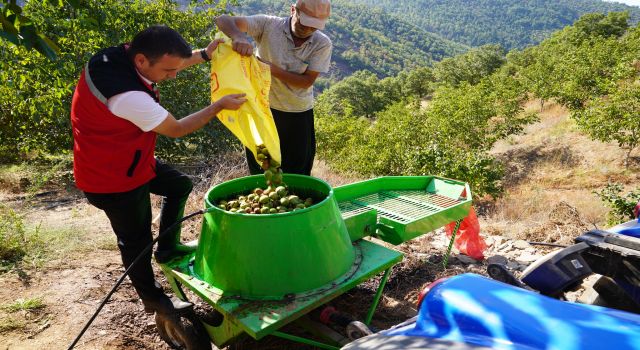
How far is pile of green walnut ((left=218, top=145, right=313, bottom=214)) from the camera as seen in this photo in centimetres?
249

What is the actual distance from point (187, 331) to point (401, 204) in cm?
190

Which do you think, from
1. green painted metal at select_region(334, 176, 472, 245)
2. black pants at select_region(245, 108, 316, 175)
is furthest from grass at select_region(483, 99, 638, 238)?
black pants at select_region(245, 108, 316, 175)

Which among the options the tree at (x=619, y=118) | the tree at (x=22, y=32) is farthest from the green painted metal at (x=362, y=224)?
the tree at (x=619, y=118)

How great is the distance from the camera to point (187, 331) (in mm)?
2447

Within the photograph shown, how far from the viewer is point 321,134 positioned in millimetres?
13266

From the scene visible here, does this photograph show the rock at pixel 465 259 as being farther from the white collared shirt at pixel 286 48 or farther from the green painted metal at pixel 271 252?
the white collared shirt at pixel 286 48

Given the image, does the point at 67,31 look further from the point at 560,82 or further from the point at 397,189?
the point at 560,82

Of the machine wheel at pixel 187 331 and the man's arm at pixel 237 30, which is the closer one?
the machine wheel at pixel 187 331

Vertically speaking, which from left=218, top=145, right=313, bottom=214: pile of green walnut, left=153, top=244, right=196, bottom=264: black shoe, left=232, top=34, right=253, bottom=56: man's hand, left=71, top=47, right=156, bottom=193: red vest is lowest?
left=153, top=244, right=196, bottom=264: black shoe

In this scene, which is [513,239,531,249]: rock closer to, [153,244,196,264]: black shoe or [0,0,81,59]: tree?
[153,244,196,264]: black shoe

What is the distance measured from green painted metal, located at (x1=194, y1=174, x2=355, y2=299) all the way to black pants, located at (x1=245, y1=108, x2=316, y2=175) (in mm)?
1304

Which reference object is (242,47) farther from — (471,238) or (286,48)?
(471,238)

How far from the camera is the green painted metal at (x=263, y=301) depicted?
6.85ft

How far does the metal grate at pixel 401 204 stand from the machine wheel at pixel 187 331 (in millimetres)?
1214
